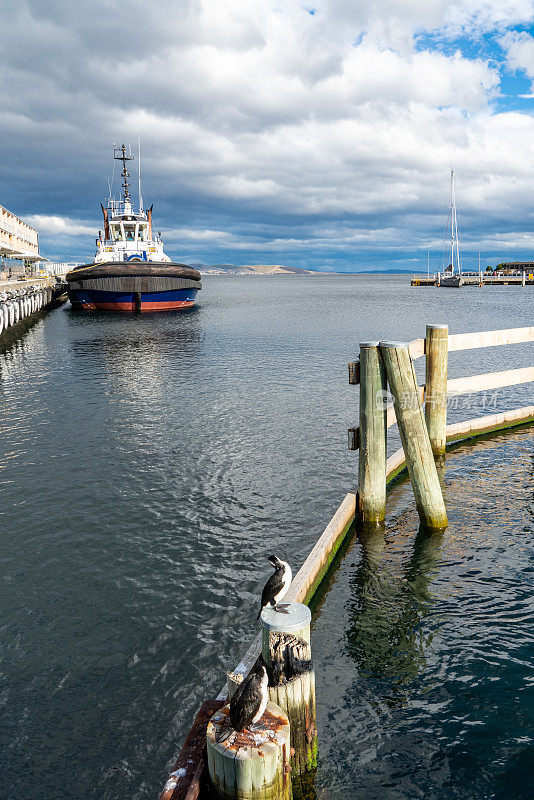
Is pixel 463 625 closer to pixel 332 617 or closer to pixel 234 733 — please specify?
pixel 332 617

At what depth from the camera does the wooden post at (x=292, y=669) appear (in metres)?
3.58

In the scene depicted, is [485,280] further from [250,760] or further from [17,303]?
[250,760]

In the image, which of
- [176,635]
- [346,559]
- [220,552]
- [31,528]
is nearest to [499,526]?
[346,559]

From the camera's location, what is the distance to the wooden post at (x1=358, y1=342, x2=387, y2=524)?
7.27 m

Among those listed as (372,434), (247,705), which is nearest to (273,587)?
(247,705)

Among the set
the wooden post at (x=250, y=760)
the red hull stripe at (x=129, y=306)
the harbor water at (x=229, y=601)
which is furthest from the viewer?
the red hull stripe at (x=129, y=306)

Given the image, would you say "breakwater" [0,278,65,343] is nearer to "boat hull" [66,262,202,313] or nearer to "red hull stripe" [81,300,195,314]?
"boat hull" [66,262,202,313]

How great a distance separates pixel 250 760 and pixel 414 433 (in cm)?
510

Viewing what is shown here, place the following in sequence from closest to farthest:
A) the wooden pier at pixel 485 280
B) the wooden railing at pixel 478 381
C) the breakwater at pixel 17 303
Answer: the wooden railing at pixel 478 381
the breakwater at pixel 17 303
the wooden pier at pixel 485 280

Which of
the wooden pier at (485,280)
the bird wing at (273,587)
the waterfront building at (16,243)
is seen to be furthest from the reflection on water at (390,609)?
the wooden pier at (485,280)

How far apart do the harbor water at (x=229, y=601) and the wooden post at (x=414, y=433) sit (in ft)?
1.44

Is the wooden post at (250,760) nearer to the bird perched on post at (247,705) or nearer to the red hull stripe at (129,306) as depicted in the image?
the bird perched on post at (247,705)

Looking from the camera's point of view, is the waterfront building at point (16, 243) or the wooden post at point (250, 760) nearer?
the wooden post at point (250, 760)

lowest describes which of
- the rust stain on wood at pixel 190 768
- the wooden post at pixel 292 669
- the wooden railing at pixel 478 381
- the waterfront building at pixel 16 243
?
the rust stain on wood at pixel 190 768
